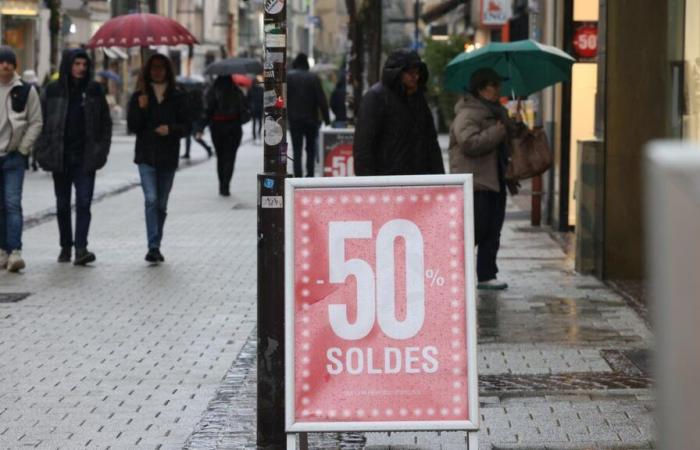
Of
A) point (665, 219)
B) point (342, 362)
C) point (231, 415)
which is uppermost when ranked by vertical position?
point (665, 219)

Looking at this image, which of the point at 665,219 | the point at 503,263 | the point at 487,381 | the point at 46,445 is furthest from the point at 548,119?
the point at 665,219

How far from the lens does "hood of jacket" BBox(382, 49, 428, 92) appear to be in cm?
979

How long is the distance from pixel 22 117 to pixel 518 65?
408 cm

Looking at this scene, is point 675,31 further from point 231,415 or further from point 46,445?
point 46,445

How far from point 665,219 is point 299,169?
21108 millimetres

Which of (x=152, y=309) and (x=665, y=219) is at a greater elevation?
(x=665, y=219)

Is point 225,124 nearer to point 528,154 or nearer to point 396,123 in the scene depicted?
point 528,154

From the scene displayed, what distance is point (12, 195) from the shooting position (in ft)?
41.9

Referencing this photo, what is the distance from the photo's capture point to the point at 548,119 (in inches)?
668

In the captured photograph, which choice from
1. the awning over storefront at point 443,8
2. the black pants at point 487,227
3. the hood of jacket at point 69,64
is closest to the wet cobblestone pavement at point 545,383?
the black pants at point 487,227

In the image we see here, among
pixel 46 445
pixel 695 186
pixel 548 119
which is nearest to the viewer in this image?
pixel 695 186

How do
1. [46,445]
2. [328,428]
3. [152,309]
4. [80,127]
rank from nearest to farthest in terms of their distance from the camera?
[328,428], [46,445], [152,309], [80,127]

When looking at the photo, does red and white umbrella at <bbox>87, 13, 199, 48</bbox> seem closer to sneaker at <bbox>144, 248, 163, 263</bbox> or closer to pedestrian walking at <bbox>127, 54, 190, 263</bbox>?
pedestrian walking at <bbox>127, 54, 190, 263</bbox>

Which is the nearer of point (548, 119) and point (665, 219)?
point (665, 219)
